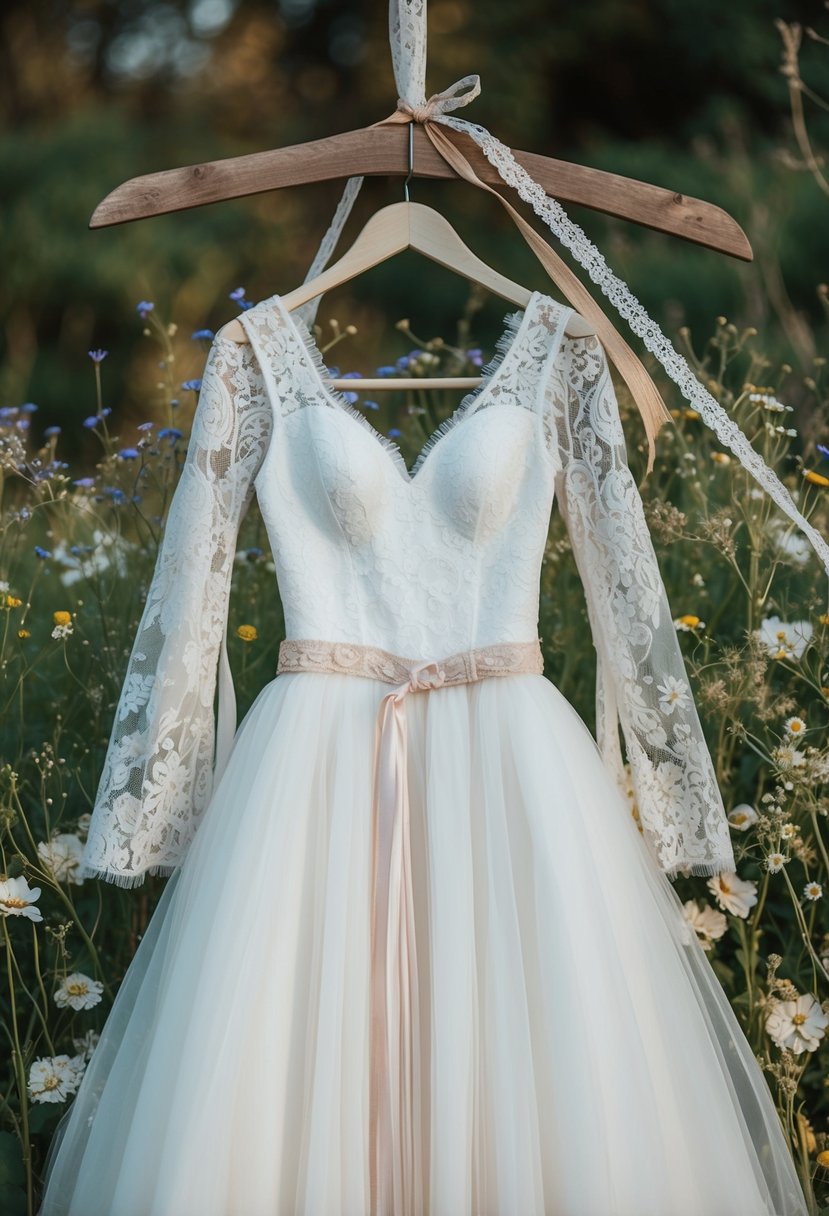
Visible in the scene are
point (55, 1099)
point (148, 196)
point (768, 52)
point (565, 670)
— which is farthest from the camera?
point (768, 52)

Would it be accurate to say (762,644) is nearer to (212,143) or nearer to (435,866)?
(435,866)

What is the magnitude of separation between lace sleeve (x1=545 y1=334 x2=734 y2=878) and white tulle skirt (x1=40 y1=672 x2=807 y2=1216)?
9 cm

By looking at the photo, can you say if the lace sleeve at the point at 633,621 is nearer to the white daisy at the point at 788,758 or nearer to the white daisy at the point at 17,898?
the white daisy at the point at 788,758

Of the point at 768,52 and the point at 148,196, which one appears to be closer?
the point at 148,196

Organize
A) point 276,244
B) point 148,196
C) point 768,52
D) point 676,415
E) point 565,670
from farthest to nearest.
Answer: point 276,244 → point 768,52 → point 676,415 → point 565,670 → point 148,196

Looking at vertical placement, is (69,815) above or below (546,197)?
below

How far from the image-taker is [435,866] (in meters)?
1.85

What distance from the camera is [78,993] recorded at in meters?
2.22

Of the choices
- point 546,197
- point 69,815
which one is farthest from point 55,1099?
point 546,197

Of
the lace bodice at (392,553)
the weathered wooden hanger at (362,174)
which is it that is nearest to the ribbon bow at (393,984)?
the lace bodice at (392,553)

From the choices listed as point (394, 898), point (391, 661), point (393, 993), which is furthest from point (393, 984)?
point (391, 661)

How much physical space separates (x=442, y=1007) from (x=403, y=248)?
3.87 feet

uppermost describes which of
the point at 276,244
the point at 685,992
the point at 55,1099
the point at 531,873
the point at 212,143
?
the point at 212,143

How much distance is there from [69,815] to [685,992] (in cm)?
132
